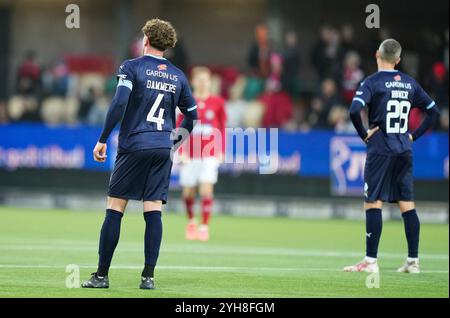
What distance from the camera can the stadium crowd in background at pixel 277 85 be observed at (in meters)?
24.8

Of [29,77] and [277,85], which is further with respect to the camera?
[29,77]

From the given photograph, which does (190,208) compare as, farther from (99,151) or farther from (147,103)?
(99,151)

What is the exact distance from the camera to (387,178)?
1230cm

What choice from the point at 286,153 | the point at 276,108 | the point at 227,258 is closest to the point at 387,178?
the point at 227,258

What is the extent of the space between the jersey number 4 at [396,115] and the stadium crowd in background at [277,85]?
11069 millimetres

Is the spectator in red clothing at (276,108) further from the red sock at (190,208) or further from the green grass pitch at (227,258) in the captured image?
the red sock at (190,208)

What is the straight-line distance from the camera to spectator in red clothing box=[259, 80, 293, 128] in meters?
25.0

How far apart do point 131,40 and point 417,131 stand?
1782 cm

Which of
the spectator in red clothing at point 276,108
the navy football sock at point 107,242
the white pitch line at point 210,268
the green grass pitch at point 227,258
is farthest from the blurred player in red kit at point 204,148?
the navy football sock at point 107,242

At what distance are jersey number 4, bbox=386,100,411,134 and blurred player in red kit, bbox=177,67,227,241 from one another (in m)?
5.67

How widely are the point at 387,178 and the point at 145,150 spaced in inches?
129

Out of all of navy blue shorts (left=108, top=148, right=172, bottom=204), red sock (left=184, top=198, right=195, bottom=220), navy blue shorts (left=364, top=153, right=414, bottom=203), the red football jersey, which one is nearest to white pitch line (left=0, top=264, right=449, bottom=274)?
navy blue shorts (left=364, top=153, right=414, bottom=203)

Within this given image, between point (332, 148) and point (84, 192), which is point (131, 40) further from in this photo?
point (332, 148)

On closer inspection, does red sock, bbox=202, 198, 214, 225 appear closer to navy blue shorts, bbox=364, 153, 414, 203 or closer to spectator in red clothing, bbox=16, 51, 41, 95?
navy blue shorts, bbox=364, 153, 414, 203
